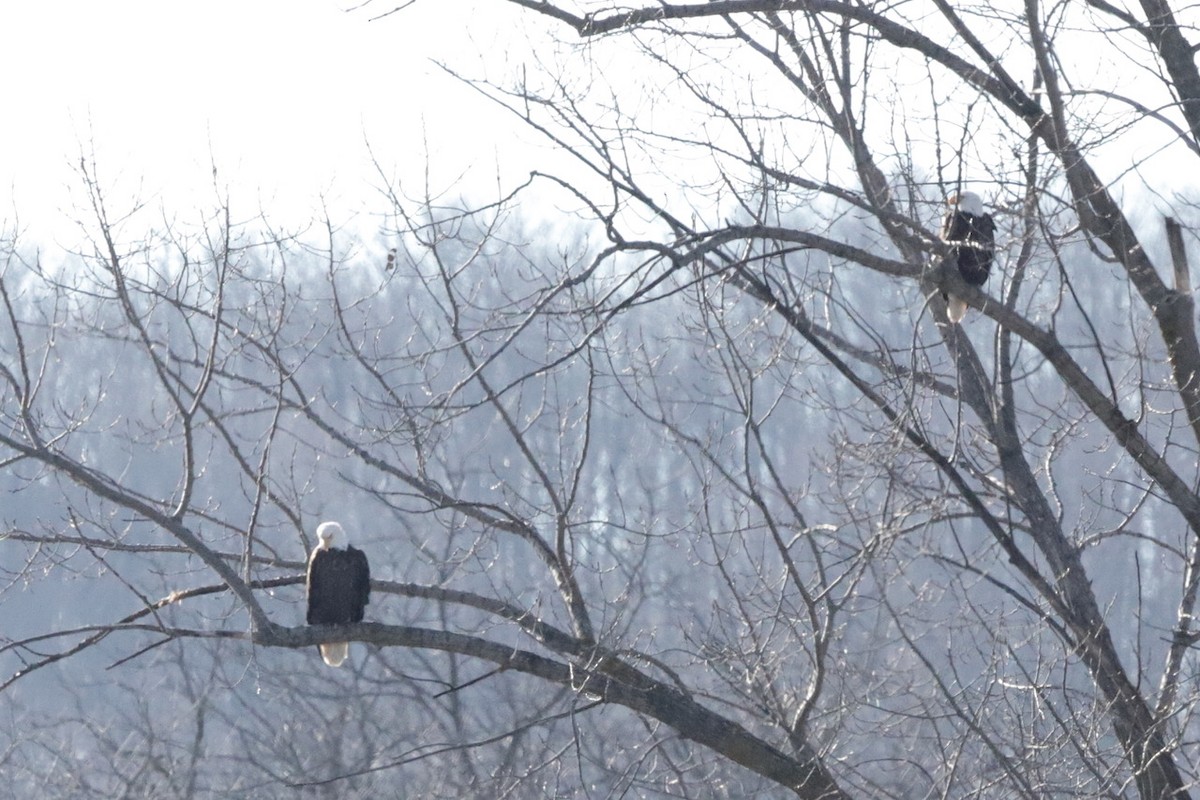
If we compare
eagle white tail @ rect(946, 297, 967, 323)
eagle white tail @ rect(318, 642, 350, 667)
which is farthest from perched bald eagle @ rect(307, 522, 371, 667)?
eagle white tail @ rect(946, 297, 967, 323)

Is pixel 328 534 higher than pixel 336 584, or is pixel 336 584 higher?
pixel 328 534

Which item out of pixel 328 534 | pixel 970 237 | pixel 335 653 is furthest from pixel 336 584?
pixel 970 237

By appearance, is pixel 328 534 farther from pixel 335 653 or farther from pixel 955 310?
pixel 955 310

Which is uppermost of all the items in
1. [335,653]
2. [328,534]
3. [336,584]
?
[328,534]

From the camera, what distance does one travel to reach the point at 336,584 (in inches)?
250

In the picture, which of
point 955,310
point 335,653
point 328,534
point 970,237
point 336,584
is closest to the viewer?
point 970,237

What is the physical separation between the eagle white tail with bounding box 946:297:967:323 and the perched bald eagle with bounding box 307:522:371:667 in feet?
8.49

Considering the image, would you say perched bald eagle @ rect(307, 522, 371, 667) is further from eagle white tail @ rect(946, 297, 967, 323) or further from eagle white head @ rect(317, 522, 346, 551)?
eagle white tail @ rect(946, 297, 967, 323)

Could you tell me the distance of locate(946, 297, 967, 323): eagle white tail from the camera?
557 centimetres

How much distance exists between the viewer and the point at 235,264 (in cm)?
524

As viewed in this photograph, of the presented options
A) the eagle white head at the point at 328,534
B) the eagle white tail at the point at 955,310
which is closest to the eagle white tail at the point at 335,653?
the eagle white head at the point at 328,534

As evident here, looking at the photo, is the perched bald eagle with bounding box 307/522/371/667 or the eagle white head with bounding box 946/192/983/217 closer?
the eagle white head with bounding box 946/192/983/217

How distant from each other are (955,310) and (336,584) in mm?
2763

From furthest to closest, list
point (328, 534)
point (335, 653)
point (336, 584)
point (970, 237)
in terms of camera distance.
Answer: point (335, 653) → point (328, 534) → point (336, 584) → point (970, 237)
